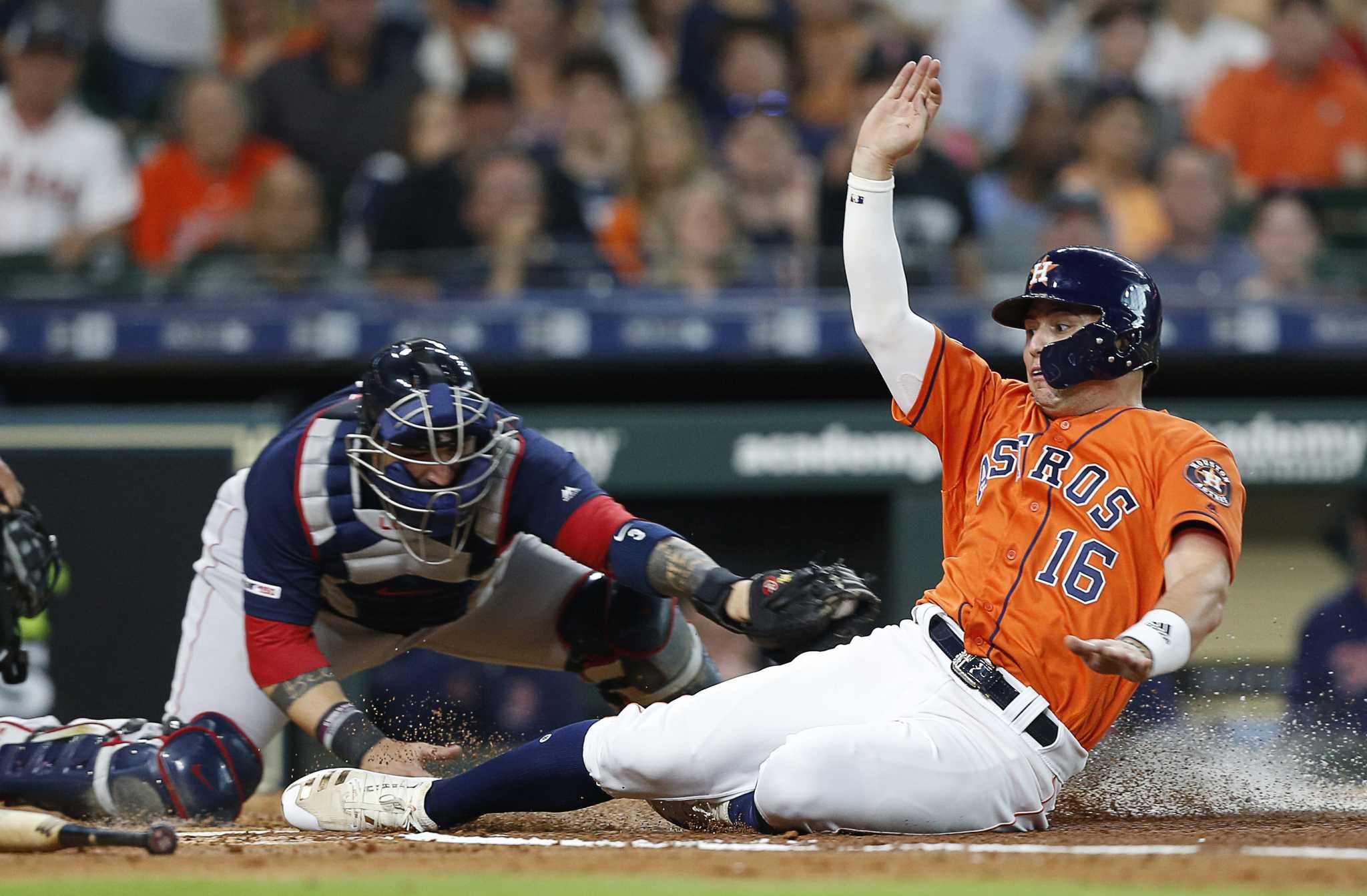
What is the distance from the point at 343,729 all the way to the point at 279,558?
50 cm

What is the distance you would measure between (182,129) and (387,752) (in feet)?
17.0

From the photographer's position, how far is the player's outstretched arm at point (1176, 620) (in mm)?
3510

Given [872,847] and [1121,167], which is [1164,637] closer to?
[872,847]

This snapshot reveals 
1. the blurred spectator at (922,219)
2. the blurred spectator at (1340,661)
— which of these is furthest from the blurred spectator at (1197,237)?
the blurred spectator at (1340,661)

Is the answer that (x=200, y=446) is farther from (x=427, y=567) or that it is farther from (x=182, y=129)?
(x=427, y=567)

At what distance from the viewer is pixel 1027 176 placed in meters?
8.90

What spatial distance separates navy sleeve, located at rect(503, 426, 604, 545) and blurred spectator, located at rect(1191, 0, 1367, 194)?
19.1 feet

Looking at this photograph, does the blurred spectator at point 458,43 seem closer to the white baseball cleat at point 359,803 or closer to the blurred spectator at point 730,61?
the blurred spectator at point 730,61

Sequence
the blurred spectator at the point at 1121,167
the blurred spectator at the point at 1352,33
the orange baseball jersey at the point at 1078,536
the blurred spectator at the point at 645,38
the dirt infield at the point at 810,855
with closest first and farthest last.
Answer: the dirt infield at the point at 810,855
the orange baseball jersey at the point at 1078,536
the blurred spectator at the point at 1121,167
the blurred spectator at the point at 645,38
the blurred spectator at the point at 1352,33

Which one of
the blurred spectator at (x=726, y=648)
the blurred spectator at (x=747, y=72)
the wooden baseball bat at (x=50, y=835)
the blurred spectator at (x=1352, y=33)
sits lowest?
the blurred spectator at (x=726, y=648)

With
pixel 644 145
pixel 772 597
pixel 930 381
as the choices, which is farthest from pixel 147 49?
pixel 772 597

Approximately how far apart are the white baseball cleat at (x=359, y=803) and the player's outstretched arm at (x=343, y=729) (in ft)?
0.13

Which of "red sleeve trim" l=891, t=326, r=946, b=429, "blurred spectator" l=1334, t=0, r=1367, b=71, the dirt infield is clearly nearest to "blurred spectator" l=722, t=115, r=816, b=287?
"blurred spectator" l=1334, t=0, r=1367, b=71

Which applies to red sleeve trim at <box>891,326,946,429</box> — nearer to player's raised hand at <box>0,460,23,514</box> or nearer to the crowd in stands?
player's raised hand at <box>0,460,23,514</box>
